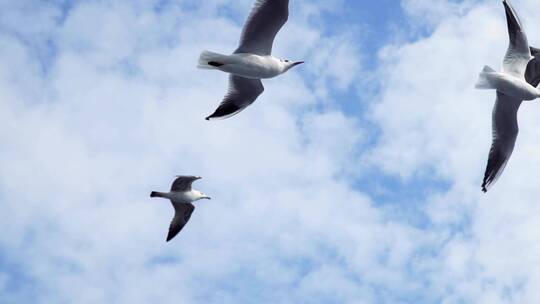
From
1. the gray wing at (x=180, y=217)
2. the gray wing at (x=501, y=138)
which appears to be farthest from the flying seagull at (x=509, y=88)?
the gray wing at (x=180, y=217)

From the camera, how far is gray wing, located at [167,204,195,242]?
24.0m

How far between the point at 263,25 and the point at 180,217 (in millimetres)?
8865

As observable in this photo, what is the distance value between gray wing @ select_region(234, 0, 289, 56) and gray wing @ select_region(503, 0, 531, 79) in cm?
515

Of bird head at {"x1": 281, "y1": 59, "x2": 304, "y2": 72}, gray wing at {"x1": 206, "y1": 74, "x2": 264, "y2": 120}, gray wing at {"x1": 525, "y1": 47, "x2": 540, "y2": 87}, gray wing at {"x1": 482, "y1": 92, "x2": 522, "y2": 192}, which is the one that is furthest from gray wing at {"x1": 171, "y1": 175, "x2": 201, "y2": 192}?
gray wing at {"x1": 525, "y1": 47, "x2": 540, "y2": 87}

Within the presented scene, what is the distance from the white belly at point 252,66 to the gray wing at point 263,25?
7.6 inches

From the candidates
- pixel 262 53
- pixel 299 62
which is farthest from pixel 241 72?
pixel 299 62

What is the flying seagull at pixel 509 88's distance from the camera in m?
18.2

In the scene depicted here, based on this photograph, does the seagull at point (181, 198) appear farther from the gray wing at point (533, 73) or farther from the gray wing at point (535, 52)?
the gray wing at point (535, 52)

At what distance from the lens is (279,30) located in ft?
57.0

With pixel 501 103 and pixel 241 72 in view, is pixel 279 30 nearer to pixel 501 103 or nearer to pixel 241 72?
pixel 241 72

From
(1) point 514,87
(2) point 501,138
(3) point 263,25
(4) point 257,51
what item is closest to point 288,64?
(4) point 257,51

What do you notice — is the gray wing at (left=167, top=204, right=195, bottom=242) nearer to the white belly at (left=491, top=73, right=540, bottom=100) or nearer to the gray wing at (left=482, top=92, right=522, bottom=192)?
the gray wing at (left=482, top=92, right=522, bottom=192)

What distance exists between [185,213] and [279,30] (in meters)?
8.56

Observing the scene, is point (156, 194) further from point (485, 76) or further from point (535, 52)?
point (535, 52)
